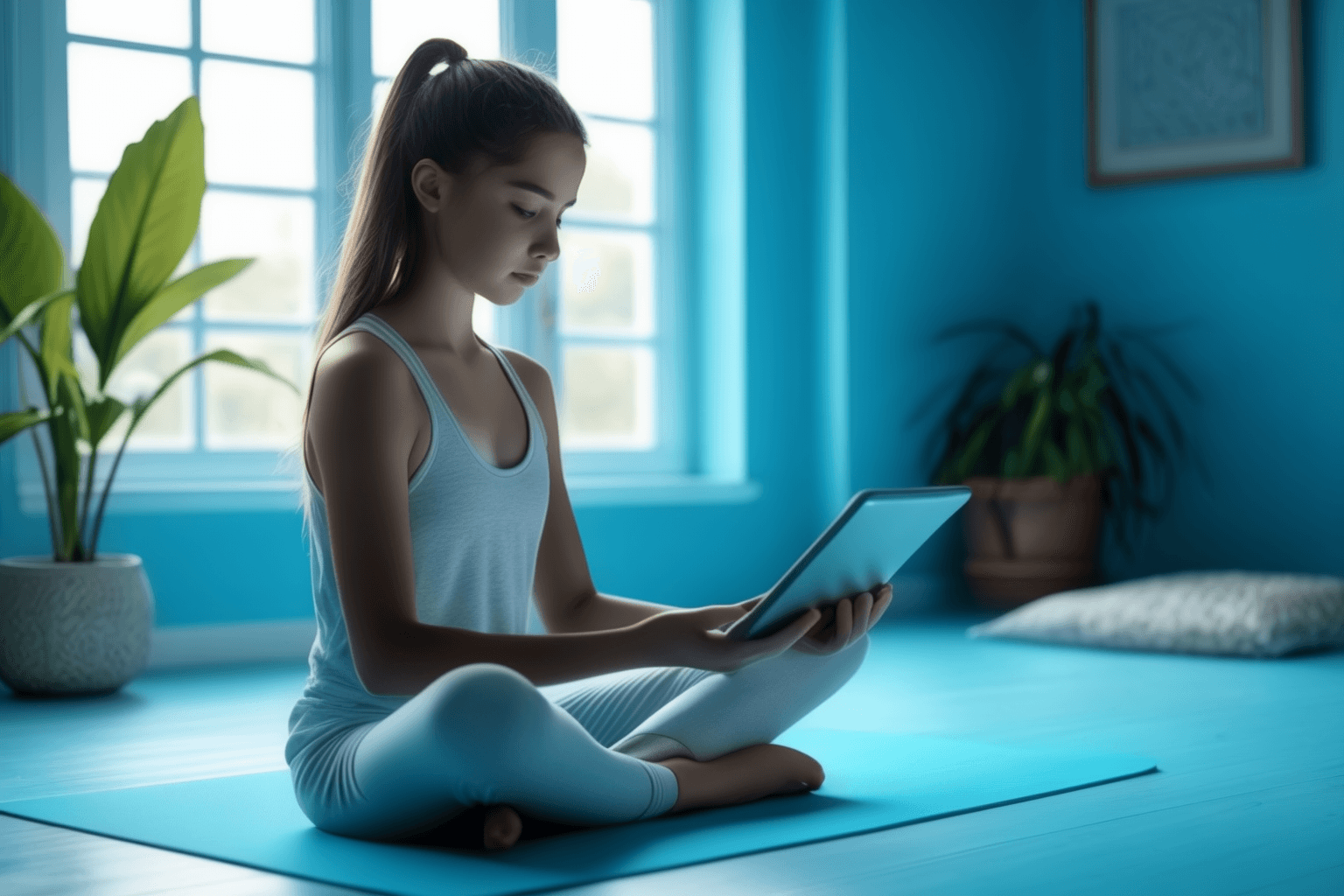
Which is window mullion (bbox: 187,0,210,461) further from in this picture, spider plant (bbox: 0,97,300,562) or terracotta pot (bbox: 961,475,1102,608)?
terracotta pot (bbox: 961,475,1102,608)

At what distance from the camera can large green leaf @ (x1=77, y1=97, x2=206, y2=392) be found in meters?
2.94

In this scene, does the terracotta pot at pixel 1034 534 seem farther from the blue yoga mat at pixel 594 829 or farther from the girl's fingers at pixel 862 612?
the girl's fingers at pixel 862 612

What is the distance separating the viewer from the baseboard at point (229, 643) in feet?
11.1

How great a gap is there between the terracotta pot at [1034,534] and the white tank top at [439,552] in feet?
9.06

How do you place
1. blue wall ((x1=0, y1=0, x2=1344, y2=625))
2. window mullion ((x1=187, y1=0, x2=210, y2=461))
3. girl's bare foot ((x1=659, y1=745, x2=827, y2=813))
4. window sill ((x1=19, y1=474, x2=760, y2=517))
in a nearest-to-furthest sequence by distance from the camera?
girl's bare foot ((x1=659, y1=745, x2=827, y2=813)) < window sill ((x1=19, y1=474, x2=760, y2=517)) < window mullion ((x1=187, y1=0, x2=210, y2=461)) < blue wall ((x1=0, y1=0, x2=1344, y2=625))

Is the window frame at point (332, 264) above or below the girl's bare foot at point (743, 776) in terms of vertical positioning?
above

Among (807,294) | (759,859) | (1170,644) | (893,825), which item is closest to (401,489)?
(759,859)

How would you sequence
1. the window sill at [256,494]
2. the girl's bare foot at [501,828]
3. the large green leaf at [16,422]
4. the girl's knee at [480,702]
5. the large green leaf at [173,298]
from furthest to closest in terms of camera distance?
the window sill at [256,494]
the large green leaf at [173,298]
the large green leaf at [16,422]
the girl's bare foot at [501,828]
the girl's knee at [480,702]

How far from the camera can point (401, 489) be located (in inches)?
60.7

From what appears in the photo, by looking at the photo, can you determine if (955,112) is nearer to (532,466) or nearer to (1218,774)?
(1218,774)

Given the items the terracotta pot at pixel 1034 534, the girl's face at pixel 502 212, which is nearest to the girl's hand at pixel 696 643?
the girl's face at pixel 502 212

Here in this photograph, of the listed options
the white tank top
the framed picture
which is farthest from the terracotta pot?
the white tank top

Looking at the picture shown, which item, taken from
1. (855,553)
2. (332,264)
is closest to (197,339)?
(332,264)

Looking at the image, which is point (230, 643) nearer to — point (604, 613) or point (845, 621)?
point (604, 613)
